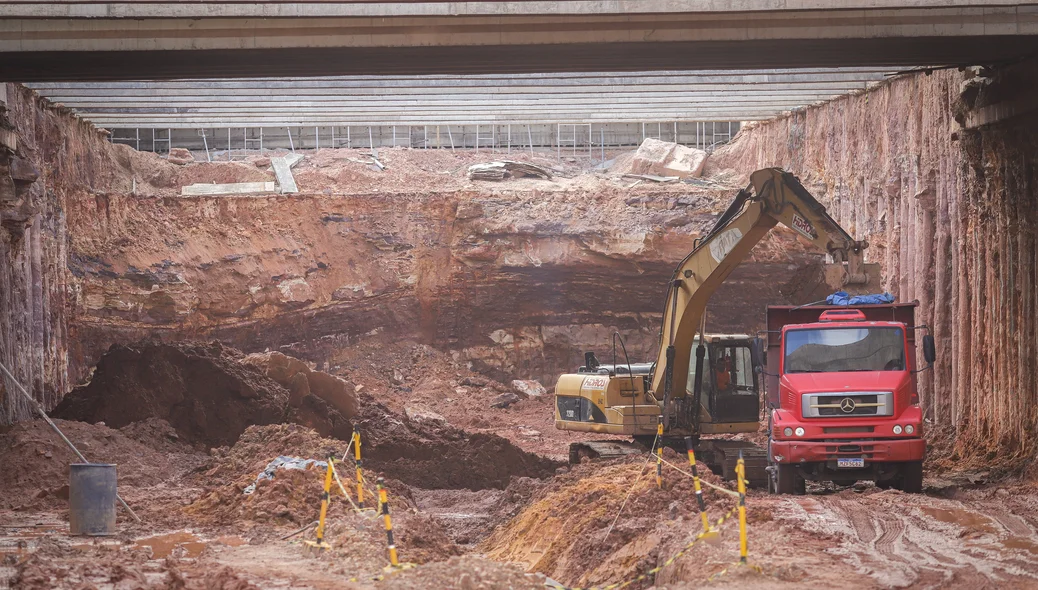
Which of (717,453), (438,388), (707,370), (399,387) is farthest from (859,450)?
(399,387)

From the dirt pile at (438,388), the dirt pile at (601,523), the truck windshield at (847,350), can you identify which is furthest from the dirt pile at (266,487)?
the dirt pile at (438,388)

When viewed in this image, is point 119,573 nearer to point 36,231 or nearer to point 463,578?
point 463,578

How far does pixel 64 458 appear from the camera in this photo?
17.7 m

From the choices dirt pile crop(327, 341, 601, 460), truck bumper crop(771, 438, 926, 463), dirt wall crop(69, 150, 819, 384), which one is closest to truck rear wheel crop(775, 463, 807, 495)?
truck bumper crop(771, 438, 926, 463)

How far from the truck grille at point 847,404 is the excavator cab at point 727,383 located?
2.74 m

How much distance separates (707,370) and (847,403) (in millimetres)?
3397

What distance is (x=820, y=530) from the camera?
11.3m

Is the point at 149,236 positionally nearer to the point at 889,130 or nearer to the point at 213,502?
the point at 213,502

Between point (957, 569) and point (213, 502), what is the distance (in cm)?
944

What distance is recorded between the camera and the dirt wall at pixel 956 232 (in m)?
17.0

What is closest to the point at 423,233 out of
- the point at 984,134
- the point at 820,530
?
the point at 984,134

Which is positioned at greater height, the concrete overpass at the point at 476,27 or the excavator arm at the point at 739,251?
the concrete overpass at the point at 476,27

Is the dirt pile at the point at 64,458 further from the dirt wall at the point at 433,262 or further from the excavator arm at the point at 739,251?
the dirt wall at the point at 433,262

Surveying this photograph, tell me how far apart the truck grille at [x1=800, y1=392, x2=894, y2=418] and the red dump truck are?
1 centimetres
